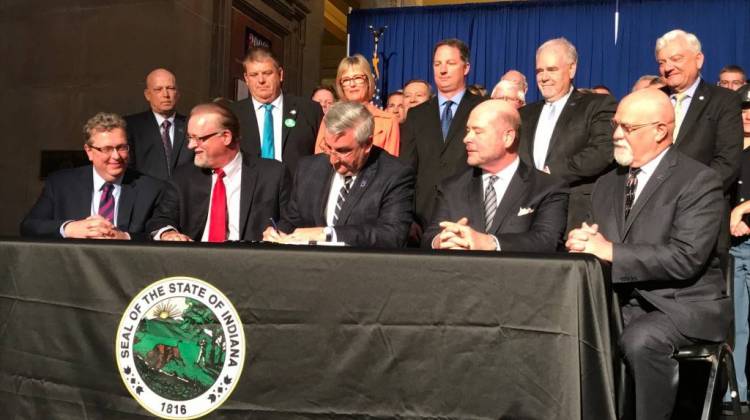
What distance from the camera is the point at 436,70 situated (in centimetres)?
459

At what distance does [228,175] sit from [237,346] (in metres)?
1.44

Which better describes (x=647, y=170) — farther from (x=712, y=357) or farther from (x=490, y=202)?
(x=712, y=357)

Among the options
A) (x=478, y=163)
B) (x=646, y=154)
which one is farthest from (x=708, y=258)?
(x=478, y=163)

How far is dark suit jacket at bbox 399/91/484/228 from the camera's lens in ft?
14.1

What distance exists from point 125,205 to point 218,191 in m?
0.50

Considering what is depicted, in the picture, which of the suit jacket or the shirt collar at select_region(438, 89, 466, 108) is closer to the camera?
the suit jacket

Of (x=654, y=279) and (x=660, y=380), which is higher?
(x=654, y=279)

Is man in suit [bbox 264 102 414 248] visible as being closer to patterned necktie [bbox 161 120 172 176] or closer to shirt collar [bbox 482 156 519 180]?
shirt collar [bbox 482 156 519 180]

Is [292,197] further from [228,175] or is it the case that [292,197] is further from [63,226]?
[63,226]

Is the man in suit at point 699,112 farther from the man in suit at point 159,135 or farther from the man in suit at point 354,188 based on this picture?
the man in suit at point 159,135

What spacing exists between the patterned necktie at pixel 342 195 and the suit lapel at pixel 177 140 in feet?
5.92

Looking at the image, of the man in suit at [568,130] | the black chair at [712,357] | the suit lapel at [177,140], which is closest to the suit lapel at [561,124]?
the man in suit at [568,130]

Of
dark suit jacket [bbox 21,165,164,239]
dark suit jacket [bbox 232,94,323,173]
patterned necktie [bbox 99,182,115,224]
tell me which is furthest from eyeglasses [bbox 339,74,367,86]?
patterned necktie [bbox 99,182,115,224]

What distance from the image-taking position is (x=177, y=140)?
16.9 ft
